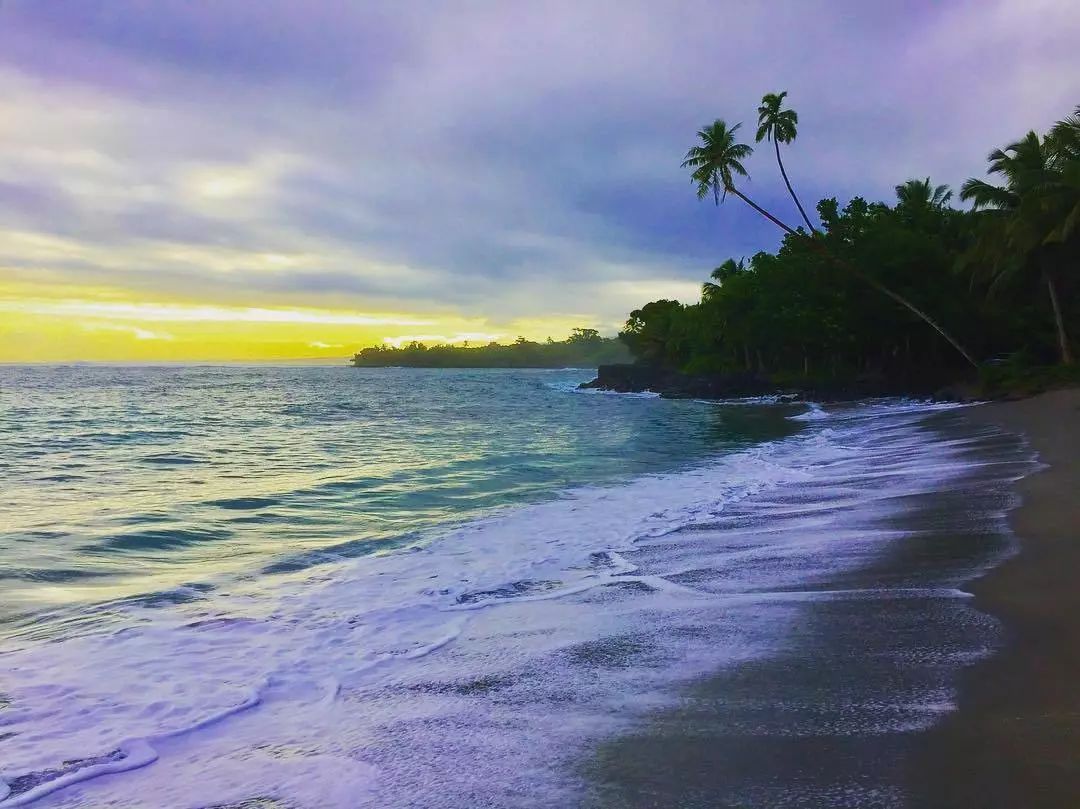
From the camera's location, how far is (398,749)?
3.55m

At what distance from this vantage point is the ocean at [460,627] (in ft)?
11.1

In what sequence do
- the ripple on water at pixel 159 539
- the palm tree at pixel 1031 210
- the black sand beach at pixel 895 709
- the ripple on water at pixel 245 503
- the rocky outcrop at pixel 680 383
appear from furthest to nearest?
the rocky outcrop at pixel 680 383
the palm tree at pixel 1031 210
the ripple on water at pixel 245 503
the ripple on water at pixel 159 539
the black sand beach at pixel 895 709

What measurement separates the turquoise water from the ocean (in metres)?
0.10

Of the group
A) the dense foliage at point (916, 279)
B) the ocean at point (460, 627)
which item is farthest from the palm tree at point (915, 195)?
the ocean at point (460, 627)

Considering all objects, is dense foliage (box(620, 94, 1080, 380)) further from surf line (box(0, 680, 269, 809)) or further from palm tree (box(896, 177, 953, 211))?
surf line (box(0, 680, 269, 809))

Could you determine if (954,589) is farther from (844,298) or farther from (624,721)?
(844,298)

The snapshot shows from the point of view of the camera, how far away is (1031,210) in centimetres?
3212

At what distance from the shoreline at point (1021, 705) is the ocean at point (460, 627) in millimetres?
145

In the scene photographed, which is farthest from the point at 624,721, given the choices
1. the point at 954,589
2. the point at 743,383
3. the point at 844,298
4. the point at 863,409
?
the point at 743,383

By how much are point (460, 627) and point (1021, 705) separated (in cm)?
365

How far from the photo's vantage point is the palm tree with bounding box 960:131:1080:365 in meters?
31.4

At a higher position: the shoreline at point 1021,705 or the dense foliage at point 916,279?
the dense foliage at point 916,279

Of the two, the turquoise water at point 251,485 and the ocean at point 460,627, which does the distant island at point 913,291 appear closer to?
the turquoise water at point 251,485

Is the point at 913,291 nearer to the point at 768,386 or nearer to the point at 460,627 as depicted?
the point at 768,386
